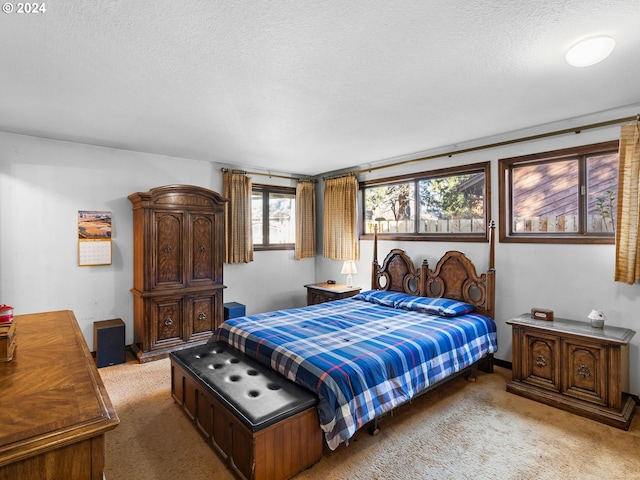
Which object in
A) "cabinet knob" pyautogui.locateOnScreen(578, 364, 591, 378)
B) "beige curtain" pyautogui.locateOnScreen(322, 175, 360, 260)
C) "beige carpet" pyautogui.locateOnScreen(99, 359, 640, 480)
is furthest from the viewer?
"beige curtain" pyautogui.locateOnScreen(322, 175, 360, 260)

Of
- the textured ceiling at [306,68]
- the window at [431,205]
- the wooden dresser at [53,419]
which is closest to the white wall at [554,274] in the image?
the window at [431,205]

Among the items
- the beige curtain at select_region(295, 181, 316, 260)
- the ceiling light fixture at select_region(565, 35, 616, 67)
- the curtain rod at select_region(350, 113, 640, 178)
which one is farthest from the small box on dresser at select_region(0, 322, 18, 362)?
the beige curtain at select_region(295, 181, 316, 260)

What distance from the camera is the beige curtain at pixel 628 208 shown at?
111 inches

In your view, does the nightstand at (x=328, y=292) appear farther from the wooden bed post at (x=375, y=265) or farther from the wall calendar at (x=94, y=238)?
the wall calendar at (x=94, y=238)

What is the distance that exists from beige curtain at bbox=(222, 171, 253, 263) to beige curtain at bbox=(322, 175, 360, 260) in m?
1.32

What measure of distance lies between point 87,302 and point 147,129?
7.29 feet

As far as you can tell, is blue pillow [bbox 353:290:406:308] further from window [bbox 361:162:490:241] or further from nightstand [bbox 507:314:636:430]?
Answer: nightstand [bbox 507:314:636:430]

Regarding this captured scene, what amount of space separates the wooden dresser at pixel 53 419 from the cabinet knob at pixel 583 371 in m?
3.32

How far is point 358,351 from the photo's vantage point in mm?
2527

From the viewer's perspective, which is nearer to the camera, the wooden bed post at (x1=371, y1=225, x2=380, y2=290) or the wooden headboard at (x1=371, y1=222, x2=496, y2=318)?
the wooden headboard at (x1=371, y1=222, x2=496, y2=318)

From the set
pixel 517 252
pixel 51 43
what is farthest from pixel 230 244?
pixel 517 252

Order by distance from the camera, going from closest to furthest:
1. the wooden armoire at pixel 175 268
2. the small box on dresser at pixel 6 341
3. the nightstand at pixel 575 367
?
the small box on dresser at pixel 6 341 → the nightstand at pixel 575 367 → the wooden armoire at pixel 175 268

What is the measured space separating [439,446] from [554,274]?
215 cm

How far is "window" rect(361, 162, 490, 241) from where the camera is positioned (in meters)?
4.06
